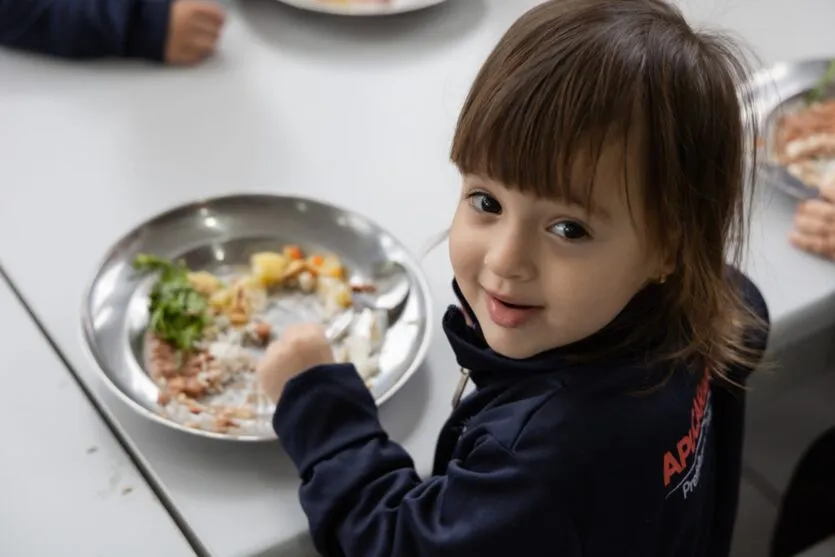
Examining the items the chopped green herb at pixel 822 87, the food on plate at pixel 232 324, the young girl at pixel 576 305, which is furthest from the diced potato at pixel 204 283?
the chopped green herb at pixel 822 87

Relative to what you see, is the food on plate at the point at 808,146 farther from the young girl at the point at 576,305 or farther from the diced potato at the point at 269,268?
the diced potato at the point at 269,268

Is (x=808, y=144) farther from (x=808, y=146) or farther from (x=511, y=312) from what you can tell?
(x=511, y=312)

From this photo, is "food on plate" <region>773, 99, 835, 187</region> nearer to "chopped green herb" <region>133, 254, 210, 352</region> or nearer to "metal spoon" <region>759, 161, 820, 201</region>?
"metal spoon" <region>759, 161, 820, 201</region>

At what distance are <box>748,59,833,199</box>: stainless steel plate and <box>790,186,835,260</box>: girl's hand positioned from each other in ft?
0.16

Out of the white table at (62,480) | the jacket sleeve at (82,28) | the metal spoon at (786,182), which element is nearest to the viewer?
the white table at (62,480)

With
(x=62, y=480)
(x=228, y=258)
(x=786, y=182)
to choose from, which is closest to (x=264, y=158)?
(x=228, y=258)

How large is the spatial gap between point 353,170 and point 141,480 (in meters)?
0.44

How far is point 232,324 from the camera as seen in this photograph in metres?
0.90

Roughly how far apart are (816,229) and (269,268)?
0.54 m

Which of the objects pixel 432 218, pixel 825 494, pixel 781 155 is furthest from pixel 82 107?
pixel 825 494

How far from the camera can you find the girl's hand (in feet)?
3.26

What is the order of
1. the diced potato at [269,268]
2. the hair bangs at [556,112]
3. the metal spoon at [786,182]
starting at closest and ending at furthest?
the hair bangs at [556,112] < the diced potato at [269,268] < the metal spoon at [786,182]

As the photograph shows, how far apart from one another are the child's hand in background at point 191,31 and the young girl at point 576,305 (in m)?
0.62

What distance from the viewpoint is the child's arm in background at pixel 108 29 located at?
1187 millimetres
